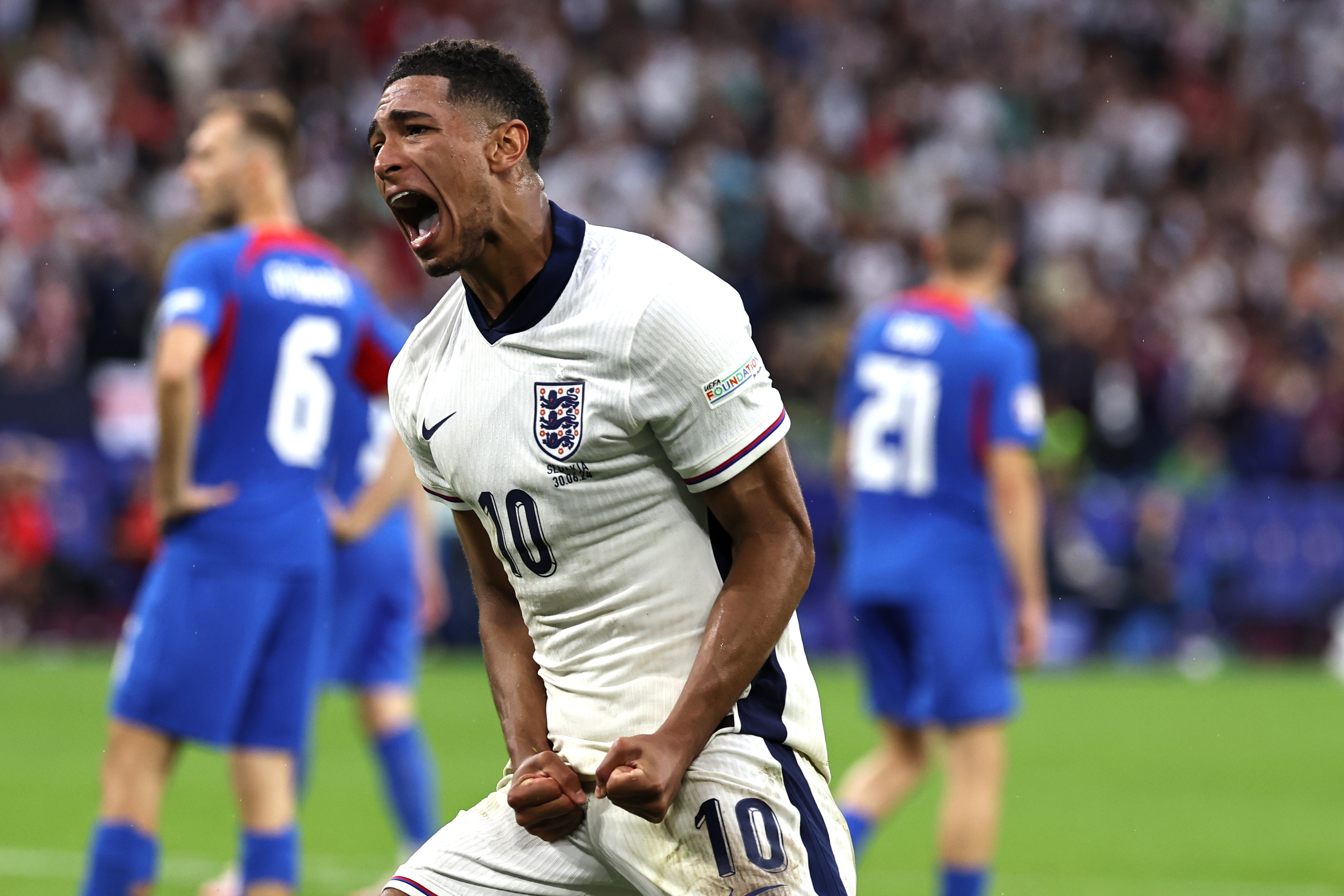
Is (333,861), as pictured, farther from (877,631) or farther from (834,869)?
(834,869)

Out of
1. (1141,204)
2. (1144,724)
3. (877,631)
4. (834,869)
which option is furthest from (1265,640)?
(834,869)

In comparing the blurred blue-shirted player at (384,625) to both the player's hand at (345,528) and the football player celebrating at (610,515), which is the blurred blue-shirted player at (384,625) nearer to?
the player's hand at (345,528)

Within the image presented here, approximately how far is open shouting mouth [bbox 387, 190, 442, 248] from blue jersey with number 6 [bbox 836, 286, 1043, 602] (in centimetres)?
352

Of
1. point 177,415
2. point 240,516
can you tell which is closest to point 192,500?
point 240,516

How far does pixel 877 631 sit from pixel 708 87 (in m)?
14.6

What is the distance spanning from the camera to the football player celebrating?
272 cm

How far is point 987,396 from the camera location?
6.04 meters

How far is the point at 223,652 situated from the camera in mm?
4738

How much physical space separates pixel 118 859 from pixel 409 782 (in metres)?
2.10

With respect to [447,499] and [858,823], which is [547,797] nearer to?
[447,499]

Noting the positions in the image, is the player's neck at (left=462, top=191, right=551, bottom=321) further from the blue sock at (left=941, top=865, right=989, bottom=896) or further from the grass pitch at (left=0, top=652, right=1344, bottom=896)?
the grass pitch at (left=0, top=652, right=1344, bottom=896)

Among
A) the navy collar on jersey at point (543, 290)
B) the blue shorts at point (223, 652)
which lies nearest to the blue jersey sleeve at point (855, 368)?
the blue shorts at point (223, 652)

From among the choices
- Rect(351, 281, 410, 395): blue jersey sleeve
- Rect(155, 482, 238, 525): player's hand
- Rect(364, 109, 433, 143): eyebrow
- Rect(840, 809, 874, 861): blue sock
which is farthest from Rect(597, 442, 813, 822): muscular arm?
Rect(840, 809, 874, 861): blue sock

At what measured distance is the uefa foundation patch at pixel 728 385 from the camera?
2.71m
